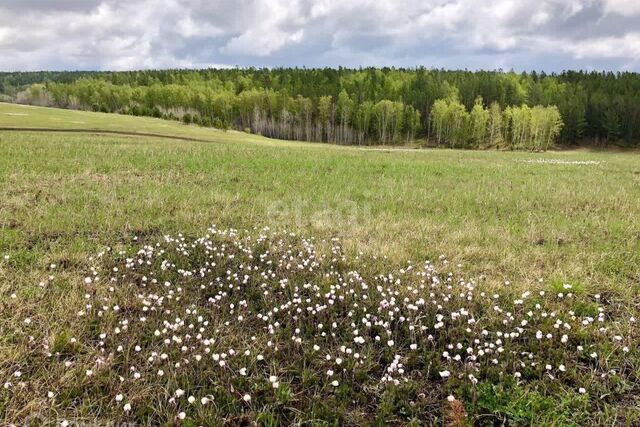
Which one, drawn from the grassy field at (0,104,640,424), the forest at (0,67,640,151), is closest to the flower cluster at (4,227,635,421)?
the grassy field at (0,104,640,424)


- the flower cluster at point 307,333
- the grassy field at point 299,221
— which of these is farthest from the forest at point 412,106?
the flower cluster at point 307,333

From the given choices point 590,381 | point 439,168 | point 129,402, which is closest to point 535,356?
point 590,381

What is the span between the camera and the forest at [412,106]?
106 metres

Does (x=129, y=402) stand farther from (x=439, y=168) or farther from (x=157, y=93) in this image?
(x=157, y=93)

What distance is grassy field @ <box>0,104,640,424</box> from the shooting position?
6.05 m

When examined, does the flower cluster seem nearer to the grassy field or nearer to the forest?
the grassy field

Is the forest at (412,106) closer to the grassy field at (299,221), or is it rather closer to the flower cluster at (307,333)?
the grassy field at (299,221)

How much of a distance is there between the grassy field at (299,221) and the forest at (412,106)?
7348 cm

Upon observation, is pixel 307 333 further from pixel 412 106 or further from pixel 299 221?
pixel 412 106

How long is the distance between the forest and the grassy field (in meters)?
73.5

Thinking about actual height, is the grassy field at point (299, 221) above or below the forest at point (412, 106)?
below

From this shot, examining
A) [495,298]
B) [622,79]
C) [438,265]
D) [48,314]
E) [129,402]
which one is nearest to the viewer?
[129,402]

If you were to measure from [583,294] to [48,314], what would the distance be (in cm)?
803

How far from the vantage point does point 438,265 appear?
8500 mm
